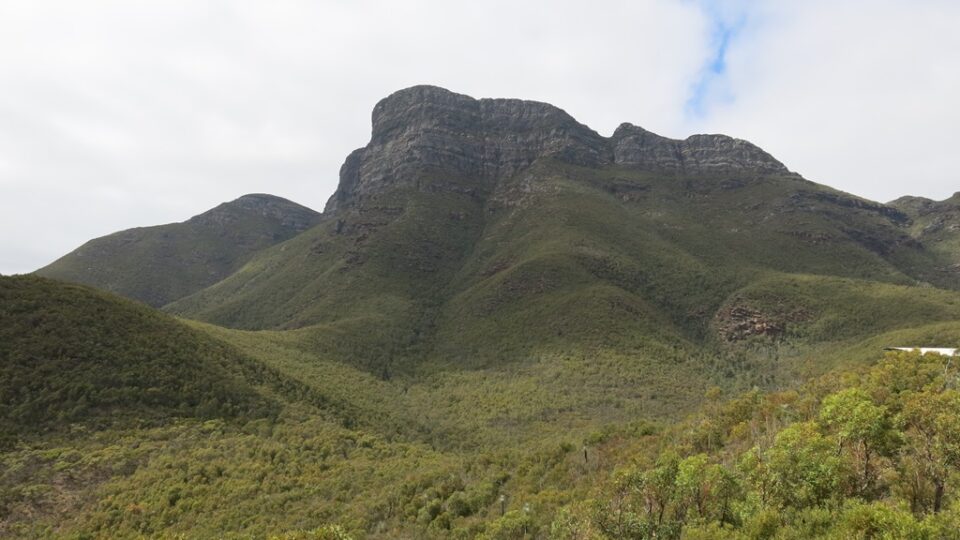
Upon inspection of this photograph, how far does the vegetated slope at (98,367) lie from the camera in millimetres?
50438

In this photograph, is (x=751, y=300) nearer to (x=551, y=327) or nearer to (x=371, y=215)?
(x=551, y=327)

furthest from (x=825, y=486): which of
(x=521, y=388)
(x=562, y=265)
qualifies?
(x=562, y=265)

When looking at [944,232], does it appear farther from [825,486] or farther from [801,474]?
[801,474]

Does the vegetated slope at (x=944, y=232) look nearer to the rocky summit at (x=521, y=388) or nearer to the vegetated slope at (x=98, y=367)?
the rocky summit at (x=521, y=388)

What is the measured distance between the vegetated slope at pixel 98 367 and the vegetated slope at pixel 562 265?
35.7 metres

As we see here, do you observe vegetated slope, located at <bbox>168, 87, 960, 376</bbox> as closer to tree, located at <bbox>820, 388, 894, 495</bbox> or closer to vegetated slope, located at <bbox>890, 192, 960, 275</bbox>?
vegetated slope, located at <bbox>890, 192, 960, 275</bbox>

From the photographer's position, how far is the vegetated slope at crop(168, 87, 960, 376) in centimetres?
10819

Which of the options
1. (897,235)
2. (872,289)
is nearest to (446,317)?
(872,289)

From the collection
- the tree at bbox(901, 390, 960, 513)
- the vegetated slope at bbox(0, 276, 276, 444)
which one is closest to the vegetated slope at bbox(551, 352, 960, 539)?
the tree at bbox(901, 390, 960, 513)

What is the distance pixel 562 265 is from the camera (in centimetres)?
12494

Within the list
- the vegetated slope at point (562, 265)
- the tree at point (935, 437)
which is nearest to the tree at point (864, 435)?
the tree at point (935, 437)

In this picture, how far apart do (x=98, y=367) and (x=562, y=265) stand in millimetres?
96021

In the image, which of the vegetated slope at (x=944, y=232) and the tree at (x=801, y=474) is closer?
the tree at (x=801, y=474)

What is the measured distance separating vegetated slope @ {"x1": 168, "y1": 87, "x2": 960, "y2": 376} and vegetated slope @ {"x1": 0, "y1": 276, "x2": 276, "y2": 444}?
117 feet
